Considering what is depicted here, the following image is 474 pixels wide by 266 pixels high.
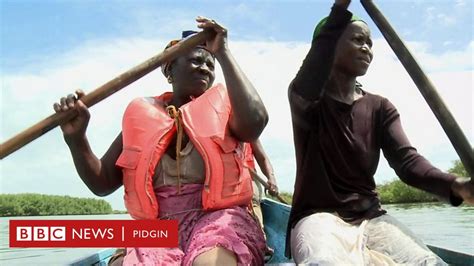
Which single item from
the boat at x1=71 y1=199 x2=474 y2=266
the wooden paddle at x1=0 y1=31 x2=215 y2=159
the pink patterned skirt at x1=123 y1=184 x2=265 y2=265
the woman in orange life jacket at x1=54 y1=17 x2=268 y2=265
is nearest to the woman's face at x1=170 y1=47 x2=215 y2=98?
the woman in orange life jacket at x1=54 y1=17 x2=268 y2=265

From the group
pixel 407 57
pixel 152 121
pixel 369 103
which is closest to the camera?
pixel 407 57

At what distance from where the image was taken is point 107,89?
2.58 meters

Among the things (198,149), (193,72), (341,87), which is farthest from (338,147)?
(193,72)

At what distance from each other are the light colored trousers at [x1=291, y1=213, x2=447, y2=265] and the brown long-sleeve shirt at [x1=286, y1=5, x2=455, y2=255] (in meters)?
0.09

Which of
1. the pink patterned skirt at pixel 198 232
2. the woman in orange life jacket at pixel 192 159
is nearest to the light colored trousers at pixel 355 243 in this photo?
the pink patterned skirt at pixel 198 232

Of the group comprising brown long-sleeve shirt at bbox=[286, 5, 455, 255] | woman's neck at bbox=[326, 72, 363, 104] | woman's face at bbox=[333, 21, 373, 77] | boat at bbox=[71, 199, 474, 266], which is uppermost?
woman's face at bbox=[333, 21, 373, 77]

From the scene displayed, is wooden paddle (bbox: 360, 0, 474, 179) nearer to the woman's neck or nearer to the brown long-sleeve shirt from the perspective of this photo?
the brown long-sleeve shirt

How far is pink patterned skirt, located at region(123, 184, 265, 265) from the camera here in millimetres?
2254

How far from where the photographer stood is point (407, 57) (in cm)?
228

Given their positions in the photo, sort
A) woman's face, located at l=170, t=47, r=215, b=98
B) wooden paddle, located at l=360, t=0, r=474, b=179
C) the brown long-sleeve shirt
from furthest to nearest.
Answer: woman's face, located at l=170, t=47, r=215, b=98
the brown long-sleeve shirt
wooden paddle, located at l=360, t=0, r=474, b=179

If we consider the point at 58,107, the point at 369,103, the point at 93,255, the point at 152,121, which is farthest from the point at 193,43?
the point at 93,255

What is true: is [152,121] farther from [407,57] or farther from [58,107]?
[407,57]

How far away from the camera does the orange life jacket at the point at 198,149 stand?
100 inches

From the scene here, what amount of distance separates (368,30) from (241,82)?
2.04 ft
